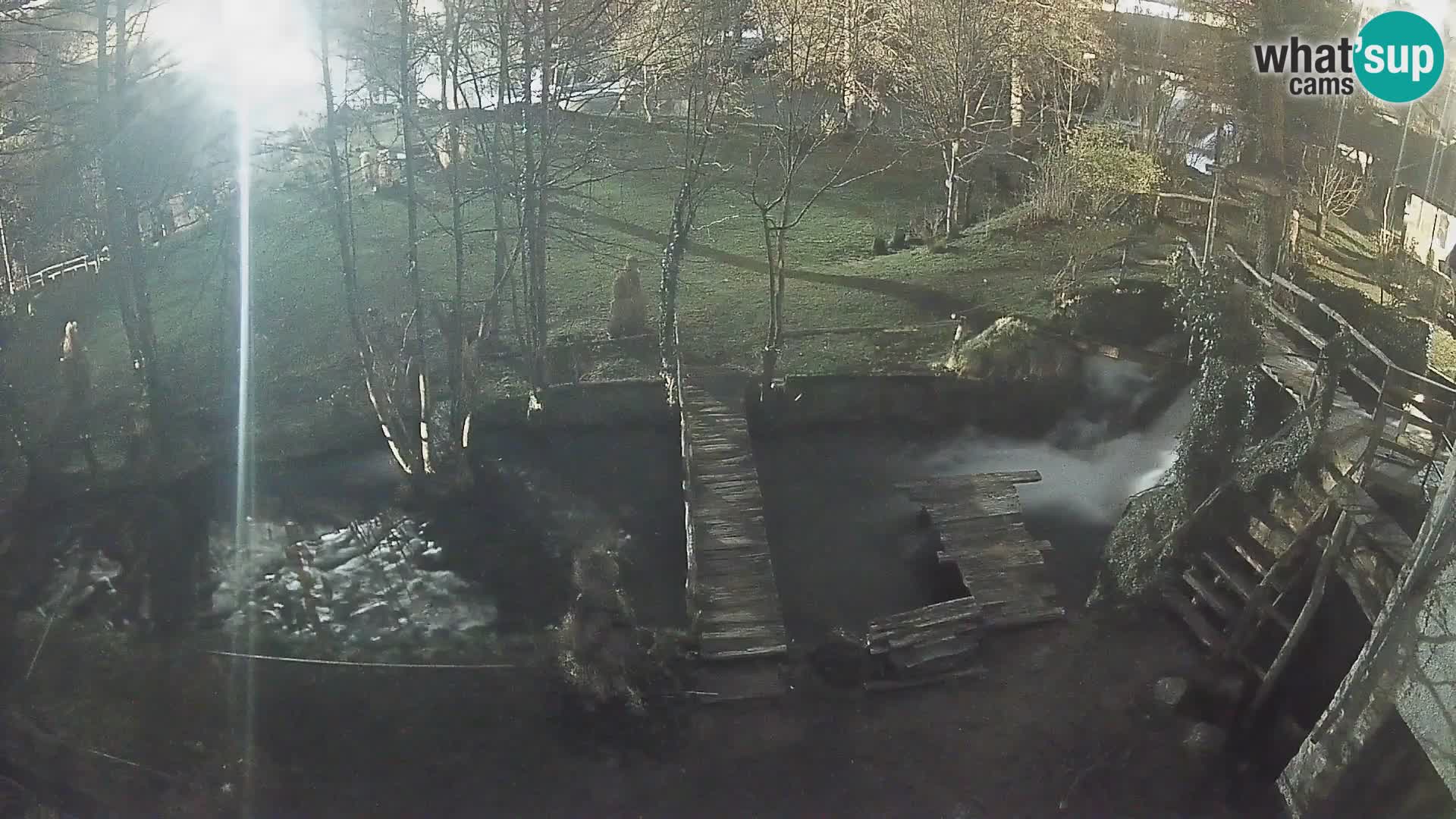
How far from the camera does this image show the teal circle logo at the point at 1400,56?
705 cm

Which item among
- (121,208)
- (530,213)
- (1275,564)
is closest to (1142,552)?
(1275,564)

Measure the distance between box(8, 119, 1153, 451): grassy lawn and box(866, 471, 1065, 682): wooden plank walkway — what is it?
9.35ft

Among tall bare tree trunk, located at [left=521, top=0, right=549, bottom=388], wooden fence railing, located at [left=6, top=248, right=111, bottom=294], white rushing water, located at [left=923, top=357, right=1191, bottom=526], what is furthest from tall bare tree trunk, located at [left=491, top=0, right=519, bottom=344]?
white rushing water, located at [left=923, top=357, right=1191, bottom=526]

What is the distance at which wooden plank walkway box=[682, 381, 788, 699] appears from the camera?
25.3 feet

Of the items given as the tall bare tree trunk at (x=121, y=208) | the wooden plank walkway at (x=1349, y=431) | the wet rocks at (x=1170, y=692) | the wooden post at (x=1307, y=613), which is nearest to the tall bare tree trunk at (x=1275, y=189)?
the wooden plank walkway at (x=1349, y=431)

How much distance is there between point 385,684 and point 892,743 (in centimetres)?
344

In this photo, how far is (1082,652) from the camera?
7855 millimetres

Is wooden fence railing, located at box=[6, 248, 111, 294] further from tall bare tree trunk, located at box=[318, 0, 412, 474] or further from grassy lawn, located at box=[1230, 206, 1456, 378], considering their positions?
grassy lawn, located at box=[1230, 206, 1456, 378]

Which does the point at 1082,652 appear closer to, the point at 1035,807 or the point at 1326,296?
the point at 1035,807

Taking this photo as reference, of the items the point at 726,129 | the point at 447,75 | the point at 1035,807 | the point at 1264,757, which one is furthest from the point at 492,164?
the point at 1264,757

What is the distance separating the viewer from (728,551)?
872 cm

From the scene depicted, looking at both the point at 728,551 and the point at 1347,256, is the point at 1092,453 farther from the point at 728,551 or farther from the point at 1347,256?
the point at 728,551

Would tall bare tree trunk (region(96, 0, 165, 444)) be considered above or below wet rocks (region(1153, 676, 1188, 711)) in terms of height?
above

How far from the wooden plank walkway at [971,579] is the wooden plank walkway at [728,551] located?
2.68 feet
